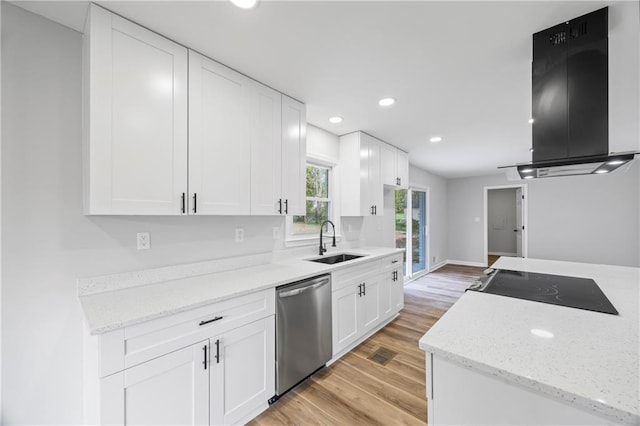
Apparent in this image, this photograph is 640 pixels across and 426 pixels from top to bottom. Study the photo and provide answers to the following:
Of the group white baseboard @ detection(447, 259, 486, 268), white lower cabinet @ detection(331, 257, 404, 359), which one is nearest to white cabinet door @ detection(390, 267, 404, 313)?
white lower cabinet @ detection(331, 257, 404, 359)

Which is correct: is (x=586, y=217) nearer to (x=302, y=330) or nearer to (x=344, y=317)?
(x=344, y=317)

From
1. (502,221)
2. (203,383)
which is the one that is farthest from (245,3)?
(502,221)

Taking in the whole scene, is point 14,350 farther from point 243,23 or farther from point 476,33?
point 476,33

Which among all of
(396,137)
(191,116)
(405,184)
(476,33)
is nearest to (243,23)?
(191,116)

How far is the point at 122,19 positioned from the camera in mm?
1444

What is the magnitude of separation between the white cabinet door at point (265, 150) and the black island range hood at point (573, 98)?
172 cm

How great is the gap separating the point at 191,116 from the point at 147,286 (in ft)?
3.80

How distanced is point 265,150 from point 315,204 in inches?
48.8

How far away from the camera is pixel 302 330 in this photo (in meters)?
2.05

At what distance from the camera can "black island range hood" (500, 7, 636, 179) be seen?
52.7 inches

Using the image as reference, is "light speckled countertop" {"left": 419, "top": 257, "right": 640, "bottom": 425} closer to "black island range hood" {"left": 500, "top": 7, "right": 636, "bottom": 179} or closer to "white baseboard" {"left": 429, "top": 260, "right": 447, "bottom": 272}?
"black island range hood" {"left": 500, "top": 7, "right": 636, "bottom": 179}

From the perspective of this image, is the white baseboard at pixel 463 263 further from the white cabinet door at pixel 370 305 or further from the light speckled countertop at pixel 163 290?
the light speckled countertop at pixel 163 290

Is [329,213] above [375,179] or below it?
below

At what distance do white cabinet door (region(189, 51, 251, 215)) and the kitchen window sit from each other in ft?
3.15
